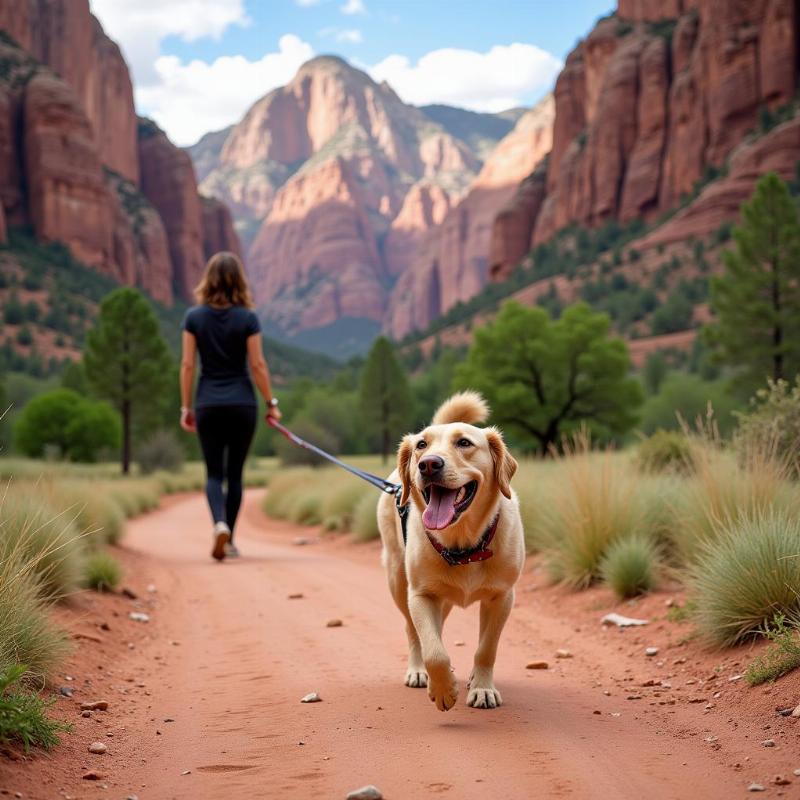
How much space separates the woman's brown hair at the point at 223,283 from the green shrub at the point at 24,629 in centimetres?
555

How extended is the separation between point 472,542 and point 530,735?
37.9 inches

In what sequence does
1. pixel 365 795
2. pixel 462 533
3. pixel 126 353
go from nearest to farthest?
pixel 365 795 < pixel 462 533 < pixel 126 353

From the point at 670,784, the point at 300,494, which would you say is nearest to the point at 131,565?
the point at 670,784

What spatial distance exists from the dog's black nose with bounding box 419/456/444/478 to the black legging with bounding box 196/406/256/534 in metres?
6.04

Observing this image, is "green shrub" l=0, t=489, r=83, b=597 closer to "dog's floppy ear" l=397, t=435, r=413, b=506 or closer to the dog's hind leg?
"dog's floppy ear" l=397, t=435, r=413, b=506

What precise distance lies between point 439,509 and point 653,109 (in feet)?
375

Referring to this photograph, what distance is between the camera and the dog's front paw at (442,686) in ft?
13.7

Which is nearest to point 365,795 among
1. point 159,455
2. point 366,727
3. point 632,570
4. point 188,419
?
point 366,727

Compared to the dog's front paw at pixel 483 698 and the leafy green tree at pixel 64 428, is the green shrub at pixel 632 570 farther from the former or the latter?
the leafy green tree at pixel 64 428

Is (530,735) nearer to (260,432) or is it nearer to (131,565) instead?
(131,565)

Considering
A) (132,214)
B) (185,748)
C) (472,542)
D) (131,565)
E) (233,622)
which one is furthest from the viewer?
(132,214)

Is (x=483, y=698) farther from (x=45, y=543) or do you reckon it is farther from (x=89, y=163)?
(x=89, y=163)

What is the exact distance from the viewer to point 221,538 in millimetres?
10852

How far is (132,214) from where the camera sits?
13612 cm
